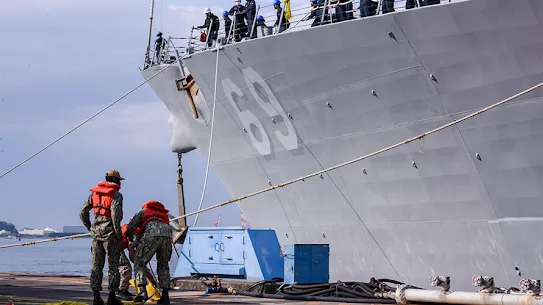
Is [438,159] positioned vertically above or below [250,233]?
above

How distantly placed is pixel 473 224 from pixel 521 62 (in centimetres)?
284

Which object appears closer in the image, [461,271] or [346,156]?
[461,271]

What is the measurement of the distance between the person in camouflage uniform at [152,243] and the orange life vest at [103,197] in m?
0.52

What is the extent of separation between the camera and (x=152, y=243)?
10875 mm

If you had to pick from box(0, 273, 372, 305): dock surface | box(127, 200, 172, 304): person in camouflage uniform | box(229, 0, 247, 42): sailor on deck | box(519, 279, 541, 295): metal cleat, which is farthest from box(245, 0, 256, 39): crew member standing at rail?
box(519, 279, 541, 295): metal cleat

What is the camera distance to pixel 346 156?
16.9 meters

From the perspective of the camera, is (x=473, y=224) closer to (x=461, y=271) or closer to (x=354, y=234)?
(x=461, y=271)

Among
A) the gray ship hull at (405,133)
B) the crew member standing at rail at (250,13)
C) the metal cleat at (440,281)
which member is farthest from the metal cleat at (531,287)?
the crew member standing at rail at (250,13)

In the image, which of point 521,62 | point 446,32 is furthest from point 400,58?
point 521,62

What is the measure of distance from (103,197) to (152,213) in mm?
670

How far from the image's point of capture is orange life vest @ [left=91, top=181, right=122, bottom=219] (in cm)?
1053

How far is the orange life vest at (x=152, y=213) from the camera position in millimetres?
10938

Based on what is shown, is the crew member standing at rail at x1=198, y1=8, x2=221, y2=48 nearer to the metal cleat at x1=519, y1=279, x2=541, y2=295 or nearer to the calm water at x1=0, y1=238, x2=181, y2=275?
the calm water at x1=0, y1=238, x2=181, y2=275

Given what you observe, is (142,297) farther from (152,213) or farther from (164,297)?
(152,213)
